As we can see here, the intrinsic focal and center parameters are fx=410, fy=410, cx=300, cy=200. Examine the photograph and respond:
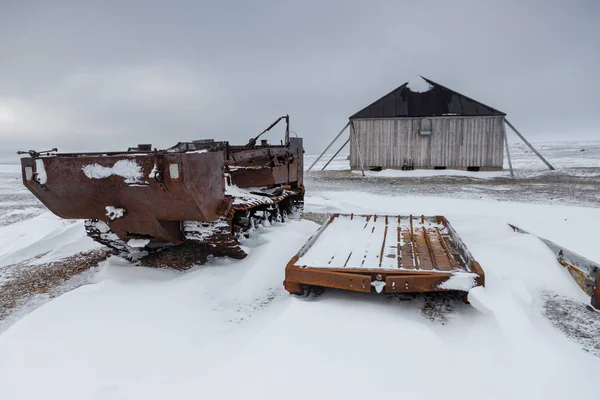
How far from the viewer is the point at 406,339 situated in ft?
9.85

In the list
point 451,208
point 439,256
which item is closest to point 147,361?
point 439,256

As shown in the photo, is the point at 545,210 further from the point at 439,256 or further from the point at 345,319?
the point at 345,319

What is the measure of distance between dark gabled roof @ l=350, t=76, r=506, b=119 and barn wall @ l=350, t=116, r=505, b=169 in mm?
282

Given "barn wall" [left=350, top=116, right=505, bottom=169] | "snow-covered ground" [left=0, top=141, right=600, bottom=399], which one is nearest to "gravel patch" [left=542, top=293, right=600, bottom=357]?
"snow-covered ground" [left=0, top=141, right=600, bottom=399]

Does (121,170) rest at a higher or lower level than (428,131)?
lower

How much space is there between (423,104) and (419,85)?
1.32m

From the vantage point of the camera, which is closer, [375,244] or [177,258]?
[375,244]

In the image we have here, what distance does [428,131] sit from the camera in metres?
19.7

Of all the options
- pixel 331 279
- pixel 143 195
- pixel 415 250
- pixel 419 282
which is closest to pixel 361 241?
pixel 415 250

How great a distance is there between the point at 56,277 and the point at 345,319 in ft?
11.9

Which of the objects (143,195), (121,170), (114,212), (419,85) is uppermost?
(419,85)

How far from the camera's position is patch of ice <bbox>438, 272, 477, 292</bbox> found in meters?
3.47

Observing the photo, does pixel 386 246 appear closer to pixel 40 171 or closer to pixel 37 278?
pixel 40 171

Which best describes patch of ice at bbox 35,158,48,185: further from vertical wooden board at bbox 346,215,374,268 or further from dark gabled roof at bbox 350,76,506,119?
dark gabled roof at bbox 350,76,506,119
